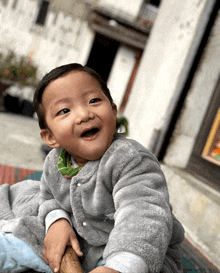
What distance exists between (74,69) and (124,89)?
9050mm

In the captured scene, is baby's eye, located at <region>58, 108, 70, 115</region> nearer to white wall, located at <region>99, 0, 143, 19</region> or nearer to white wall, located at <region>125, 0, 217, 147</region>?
white wall, located at <region>125, 0, 217, 147</region>

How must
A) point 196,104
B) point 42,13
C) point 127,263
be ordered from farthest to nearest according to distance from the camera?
point 42,13 < point 196,104 < point 127,263

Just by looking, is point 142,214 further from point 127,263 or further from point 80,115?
point 80,115

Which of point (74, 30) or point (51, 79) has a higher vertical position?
point (74, 30)

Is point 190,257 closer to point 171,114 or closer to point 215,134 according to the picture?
point 215,134

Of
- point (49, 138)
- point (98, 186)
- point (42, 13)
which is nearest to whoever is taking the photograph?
point (98, 186)

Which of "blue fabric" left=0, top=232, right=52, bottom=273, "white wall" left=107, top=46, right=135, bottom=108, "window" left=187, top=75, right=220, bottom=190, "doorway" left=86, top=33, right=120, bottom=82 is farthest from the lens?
"doorway" left=86, top=33, right=120, bottom=82

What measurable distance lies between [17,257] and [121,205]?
0.57 m

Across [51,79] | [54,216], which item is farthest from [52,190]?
[51,79]

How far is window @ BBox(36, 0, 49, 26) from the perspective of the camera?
27.7 ft

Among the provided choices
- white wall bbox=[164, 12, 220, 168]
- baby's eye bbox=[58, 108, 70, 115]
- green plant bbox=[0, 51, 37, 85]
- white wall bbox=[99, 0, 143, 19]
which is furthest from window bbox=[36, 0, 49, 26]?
baby's eye bbox=[58, 108, 70, 115]

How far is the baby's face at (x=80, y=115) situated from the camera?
0.98 metres

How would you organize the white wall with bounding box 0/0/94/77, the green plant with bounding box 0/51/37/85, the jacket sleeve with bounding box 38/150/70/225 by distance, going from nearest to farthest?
the jacket sleeve with bounding box 38/150/70/225 → the green plant with bounding box 0/51/37/85 → the white wall with bounding box 0/0/94/77

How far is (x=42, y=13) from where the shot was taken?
336 inches
